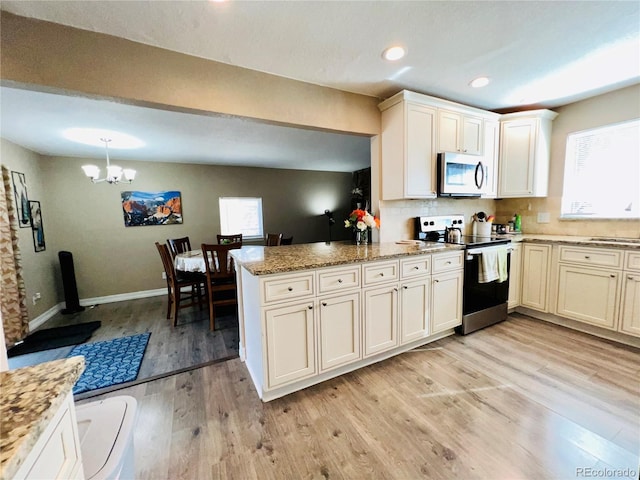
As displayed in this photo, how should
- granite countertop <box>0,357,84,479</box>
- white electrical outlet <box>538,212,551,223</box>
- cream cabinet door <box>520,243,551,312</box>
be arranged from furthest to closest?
white electrical outlet <box>538,212,551,223</box>, cream cabinet door <box>520,243,551,312</box>, granite countertop <box>0,357,84,479</box>

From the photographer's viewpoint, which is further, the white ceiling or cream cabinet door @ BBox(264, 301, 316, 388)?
cream cabinet door @ BBox(264, 301, 316, 388)

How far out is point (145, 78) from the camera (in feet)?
5.72

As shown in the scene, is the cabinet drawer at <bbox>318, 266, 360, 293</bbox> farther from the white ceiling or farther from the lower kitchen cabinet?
the lower kitchen cabinet

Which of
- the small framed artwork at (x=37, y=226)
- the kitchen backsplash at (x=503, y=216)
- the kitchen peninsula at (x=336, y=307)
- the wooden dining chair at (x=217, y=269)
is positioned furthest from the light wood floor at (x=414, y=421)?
the small framed artwork at (x=37, y=226)

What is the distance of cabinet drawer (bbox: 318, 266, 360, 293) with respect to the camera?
193 cm

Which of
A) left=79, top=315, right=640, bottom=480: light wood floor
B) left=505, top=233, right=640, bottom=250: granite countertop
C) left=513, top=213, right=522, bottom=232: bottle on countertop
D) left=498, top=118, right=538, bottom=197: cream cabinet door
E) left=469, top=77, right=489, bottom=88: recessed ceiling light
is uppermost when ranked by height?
left=469, top=77, right=489, bottom=88: recessed ceiling light

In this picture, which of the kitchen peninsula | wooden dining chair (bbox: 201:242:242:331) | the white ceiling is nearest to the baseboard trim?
wooden dining chair (bbox: 201:242:242:331)

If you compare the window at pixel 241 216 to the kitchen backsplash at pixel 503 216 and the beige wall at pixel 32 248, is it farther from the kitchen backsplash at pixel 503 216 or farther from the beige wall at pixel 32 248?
the kitchen backsplash at pixel 503 216

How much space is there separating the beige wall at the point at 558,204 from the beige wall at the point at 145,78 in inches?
49.5

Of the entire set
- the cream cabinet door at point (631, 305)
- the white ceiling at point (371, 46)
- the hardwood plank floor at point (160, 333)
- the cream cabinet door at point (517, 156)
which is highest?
the white ceiling at point (371, 46)

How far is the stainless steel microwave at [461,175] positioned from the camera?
8.91ft

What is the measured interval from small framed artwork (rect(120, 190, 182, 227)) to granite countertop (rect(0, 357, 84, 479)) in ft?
14.6

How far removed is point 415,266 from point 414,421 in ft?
3.83

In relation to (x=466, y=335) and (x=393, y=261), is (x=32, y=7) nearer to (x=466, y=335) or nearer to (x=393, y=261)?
(x=393, y=261)
